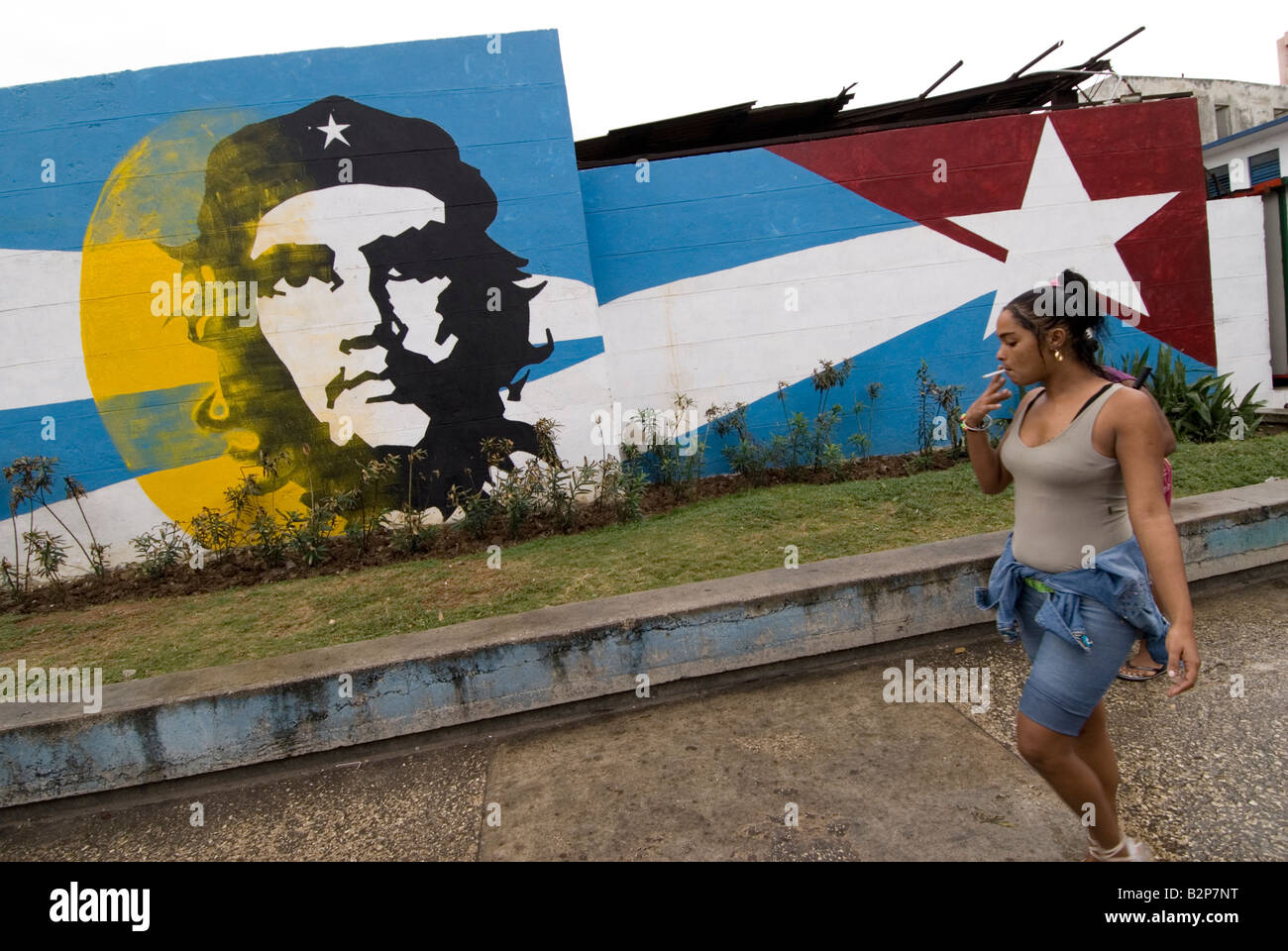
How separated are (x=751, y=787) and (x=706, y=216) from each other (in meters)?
5.31

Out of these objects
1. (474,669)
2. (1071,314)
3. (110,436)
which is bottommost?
(474,669)

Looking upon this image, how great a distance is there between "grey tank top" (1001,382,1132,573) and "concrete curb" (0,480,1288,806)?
151 cm

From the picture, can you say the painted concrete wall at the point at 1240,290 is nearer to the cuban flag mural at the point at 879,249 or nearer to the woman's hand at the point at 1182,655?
the cuban flag mural at the point at 879,249

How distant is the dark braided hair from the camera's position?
6.90 ft

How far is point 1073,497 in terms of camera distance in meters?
2.12

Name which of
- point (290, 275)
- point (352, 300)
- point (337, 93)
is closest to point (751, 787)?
point (352, 300)

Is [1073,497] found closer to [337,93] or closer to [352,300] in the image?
[352,300]

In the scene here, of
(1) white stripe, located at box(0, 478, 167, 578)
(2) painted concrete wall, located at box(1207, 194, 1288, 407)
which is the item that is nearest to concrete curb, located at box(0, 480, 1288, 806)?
(1) white stripe, located at box(0, 478, 167, 578)

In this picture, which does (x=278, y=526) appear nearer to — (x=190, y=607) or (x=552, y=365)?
(x=190, y=607)

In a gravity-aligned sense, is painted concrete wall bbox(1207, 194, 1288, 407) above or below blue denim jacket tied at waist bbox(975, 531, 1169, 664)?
above

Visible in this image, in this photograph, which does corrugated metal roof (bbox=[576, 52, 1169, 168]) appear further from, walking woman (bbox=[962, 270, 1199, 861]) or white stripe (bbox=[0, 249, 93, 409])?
walking woman (bbox=[962, 270, 1199, 861])

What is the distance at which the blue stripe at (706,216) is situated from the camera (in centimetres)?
674

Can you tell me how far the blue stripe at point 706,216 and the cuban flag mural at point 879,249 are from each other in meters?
0.01

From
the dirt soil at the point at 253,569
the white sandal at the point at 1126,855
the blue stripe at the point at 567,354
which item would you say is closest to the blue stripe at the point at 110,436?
the dirt soil at the point at 253,569
